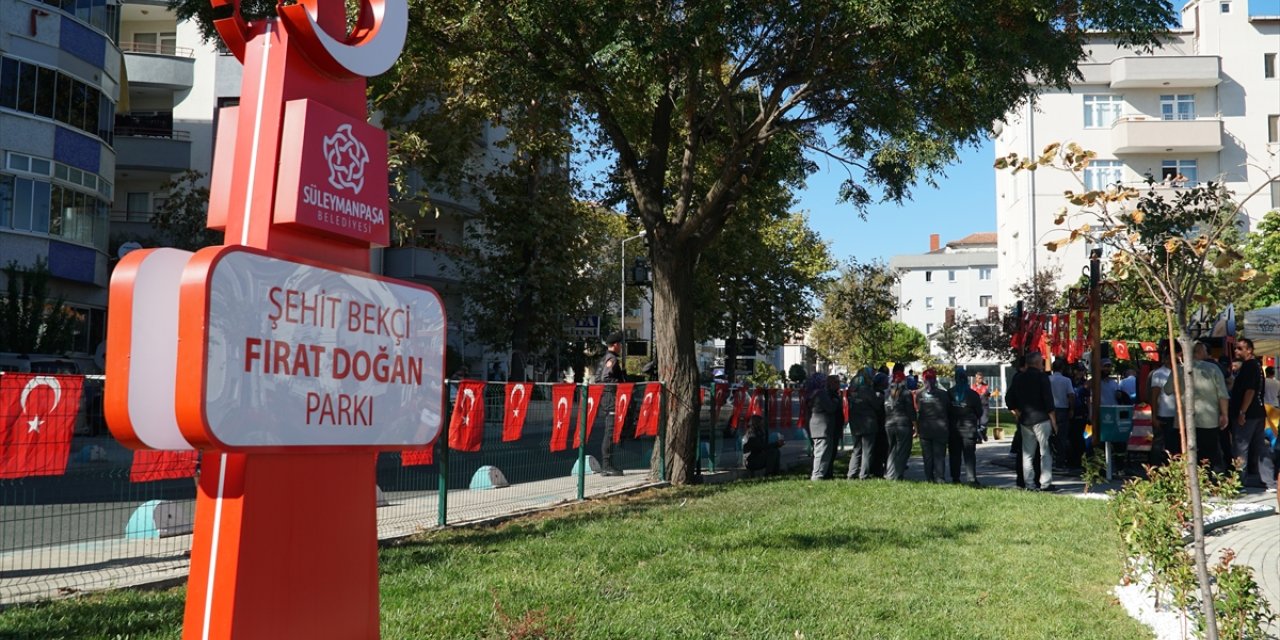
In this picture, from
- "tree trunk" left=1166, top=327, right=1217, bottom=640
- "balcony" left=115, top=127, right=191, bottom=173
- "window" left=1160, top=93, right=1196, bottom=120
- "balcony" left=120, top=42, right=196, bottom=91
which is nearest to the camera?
"tree trunk" left=1166, top=327, right=1217, bottom=640

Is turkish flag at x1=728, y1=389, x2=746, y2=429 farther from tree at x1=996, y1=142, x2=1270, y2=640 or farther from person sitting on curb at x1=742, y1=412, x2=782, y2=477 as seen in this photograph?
tree at x1=996, y1=142, x2=1270, y2=640

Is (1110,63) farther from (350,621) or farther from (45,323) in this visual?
(350,621)

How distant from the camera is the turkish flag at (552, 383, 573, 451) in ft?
40.8

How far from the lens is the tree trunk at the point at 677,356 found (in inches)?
591

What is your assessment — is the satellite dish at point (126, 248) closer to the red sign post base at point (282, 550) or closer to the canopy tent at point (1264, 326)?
the red sign post base at point (282, 550)

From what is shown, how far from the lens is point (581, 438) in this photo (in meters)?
13.1

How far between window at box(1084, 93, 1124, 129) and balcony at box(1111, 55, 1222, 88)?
1.72 meters

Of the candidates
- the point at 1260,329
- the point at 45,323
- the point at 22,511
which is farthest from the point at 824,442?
the point at 45,323

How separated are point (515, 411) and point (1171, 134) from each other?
51.3m

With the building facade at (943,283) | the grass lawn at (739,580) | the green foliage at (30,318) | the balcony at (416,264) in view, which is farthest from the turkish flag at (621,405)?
the building facade at (943,283)

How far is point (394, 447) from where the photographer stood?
4453 millimetres

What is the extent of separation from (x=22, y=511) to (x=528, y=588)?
348cm

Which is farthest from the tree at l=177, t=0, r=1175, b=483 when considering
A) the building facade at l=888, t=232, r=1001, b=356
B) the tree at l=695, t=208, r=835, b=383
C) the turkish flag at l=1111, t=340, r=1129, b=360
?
the building facade at l=888, t=232, r=1001, b=356

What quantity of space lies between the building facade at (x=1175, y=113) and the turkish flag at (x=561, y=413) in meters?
44.2
